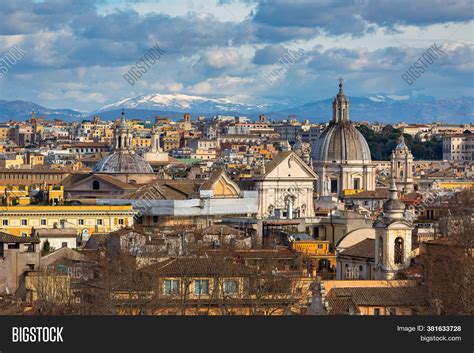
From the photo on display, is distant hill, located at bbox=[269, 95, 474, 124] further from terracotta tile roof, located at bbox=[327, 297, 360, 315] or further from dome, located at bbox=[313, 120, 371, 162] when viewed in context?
terracotta tile roof, located at bbox=[327, 297, 360, 315]

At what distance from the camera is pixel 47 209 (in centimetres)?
4769

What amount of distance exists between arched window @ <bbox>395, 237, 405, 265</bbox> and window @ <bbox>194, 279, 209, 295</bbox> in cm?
581

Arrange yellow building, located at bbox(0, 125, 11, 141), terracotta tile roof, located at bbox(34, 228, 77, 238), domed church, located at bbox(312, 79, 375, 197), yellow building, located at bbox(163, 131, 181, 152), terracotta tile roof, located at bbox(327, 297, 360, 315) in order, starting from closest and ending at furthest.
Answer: terracotta tile roof, located at bbox(327, 297, 360, 315), terracotta tile roof, located at bbox(34, 228, 77, 238), domed church, located at bbox(312, 79, 375, 197), yellow building, located at bbox(163, 131, 181, 152), yellow building, located at bbox(0, 125, 11, 141)

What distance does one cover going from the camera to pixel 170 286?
89.7 feet

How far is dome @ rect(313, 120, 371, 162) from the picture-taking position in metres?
79.1

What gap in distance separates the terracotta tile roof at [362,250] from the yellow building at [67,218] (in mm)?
10732

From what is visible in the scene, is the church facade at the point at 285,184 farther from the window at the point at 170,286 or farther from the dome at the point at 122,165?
the window at the point at 170,286

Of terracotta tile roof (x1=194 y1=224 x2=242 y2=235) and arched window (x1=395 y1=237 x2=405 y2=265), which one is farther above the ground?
terracotta tile roof (x1=194 y1=224 x2=242 y2=235)

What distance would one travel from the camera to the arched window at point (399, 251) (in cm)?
3260

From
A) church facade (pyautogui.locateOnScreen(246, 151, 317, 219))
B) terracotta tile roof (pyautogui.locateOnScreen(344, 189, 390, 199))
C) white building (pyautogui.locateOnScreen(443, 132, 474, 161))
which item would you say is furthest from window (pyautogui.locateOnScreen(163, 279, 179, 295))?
white building (pyautogui.locateOnScreen(443, 132, 474, 161))

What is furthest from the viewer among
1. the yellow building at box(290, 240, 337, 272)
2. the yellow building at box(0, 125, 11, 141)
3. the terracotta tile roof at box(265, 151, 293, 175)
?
the yellow building at box(0, 125, 11, 141)

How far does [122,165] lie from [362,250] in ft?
99.6

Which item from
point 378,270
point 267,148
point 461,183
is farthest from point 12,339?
point 267,148

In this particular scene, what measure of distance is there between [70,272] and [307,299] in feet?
17.0
